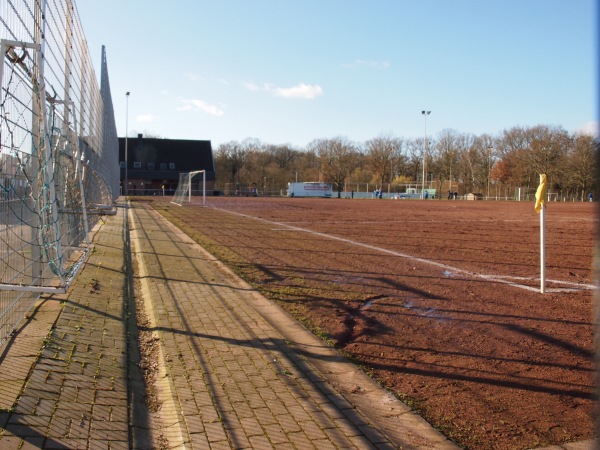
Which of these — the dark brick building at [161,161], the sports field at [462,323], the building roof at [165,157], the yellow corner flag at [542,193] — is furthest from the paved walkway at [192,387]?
the building roof at [165,157]

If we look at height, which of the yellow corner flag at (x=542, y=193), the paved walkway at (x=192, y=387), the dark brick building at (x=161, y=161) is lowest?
the paved walkway at (x=192, y=387)

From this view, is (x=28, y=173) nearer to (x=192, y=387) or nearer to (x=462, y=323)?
A: (x=192, y=387)

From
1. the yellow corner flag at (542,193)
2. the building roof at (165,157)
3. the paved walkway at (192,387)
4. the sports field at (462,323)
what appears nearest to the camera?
the paved walkway at (192,387)

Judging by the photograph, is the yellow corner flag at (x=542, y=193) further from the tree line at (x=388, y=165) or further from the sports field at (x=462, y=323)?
the tree line at (x=388, y=165)

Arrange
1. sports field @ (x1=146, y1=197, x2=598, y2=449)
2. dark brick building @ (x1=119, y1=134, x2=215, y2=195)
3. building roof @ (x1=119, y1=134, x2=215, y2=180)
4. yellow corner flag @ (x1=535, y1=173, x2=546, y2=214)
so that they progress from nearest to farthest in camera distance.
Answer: sports field @ (x1=146, y1=197, x2=598, y2=449) → yellow corner flag @ (x1=535, y1=173, x2=546, y2=214) → dark brick building @ (x1=119, y1=134, x2=215, y2=195) → building roof @ (x1=119, y1=134, x2=215, y2=180)

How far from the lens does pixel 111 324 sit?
6.00 meters

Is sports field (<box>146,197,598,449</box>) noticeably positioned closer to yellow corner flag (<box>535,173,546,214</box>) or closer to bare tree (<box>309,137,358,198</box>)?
yellow corner flag (<box>535,173,546,214</box>)

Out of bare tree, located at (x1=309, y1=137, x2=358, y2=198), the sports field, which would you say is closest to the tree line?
bare tree, located at (x1=309, y1=137, x2=358, y2=198)

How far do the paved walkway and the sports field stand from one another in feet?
1.23

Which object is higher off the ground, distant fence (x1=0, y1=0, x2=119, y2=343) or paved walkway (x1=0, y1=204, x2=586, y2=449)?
distant fence (x1=0, y1=0, x2=119, y2=343)

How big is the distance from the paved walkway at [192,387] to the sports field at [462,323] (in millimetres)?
375

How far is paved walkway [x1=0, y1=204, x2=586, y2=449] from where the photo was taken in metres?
3.40

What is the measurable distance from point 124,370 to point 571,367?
386cm

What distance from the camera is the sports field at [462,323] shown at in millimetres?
3824
